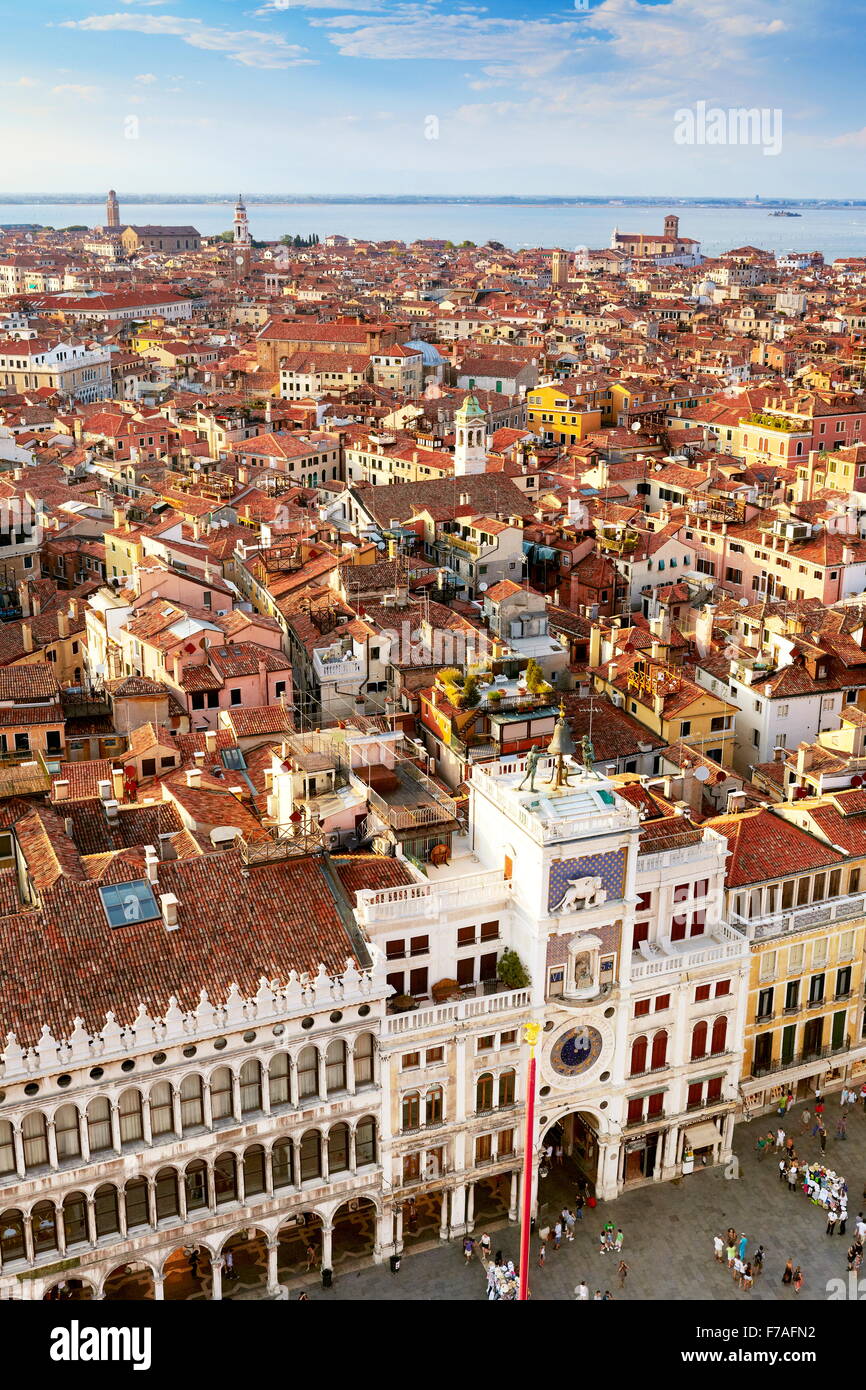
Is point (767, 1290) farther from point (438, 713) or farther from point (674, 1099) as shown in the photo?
point (438, 713)

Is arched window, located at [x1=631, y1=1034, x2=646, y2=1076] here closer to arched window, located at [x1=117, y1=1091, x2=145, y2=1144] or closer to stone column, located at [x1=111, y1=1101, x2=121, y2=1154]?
arched window, located at [x1=117, y1=1091, x2=145, y2=1144]

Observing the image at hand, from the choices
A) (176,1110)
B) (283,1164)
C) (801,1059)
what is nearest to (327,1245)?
(283,1164)

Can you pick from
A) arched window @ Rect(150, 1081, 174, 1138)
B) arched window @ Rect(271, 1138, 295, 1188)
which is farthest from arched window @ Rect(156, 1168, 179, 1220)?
arched window @ Rect(271, 1138, 295, 1188)

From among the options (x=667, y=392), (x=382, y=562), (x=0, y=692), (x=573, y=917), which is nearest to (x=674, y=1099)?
(x=573, y=917)

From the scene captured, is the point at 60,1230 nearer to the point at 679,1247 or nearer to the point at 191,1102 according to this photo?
the point at 191,1102

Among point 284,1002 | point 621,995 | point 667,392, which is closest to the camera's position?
point 284,1002

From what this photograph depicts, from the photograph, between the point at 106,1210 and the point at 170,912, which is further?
the point at 170,912
